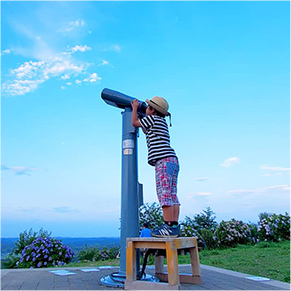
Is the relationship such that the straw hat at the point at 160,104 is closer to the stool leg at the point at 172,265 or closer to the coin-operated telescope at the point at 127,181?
the coin-operated telescope at the point at 127,181

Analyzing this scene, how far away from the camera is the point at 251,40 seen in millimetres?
6520

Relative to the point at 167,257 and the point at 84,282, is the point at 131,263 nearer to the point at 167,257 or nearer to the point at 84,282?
the point at 167,257

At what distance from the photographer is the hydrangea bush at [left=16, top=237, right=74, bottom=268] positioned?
5582mm

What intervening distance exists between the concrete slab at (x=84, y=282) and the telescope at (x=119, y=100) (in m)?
1.93

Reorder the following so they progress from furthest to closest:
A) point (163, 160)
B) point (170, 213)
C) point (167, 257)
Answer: point (163, 160), point (170, 213), point (167, 257)

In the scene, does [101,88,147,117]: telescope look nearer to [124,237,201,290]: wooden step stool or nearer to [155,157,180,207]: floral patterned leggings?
[155,157,180,207]: floral patterned leggings

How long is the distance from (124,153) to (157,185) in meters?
0.68

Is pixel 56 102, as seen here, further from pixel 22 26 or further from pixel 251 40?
pixel 251 40

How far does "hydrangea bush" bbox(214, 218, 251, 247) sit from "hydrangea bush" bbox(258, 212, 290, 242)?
513mm

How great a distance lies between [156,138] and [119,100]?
0.82m

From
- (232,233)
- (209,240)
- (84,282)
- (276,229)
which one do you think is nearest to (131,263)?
(84,282)

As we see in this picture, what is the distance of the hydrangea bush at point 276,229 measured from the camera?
865cm

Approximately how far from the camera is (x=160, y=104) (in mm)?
3156

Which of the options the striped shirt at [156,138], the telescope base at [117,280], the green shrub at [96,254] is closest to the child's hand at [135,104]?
the striped shirt at [156,138]
